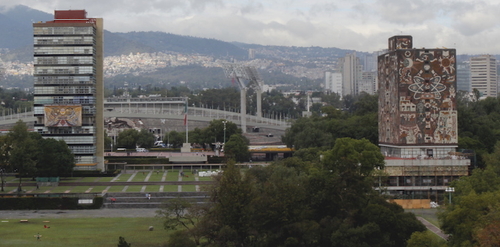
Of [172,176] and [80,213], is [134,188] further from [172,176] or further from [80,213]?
[172,176]

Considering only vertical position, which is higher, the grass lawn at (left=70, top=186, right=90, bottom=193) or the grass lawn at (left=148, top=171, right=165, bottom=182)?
the grass lawn at (left=148, top=171, right=165, bottom=182)

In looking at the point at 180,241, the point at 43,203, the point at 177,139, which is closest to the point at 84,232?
the point at 180,241

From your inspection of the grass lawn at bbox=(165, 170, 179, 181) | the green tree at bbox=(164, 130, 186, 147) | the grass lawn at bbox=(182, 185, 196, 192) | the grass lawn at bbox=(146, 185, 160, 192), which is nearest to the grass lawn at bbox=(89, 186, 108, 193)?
the grass lawn at bbox=(146, 185, 160, 192)

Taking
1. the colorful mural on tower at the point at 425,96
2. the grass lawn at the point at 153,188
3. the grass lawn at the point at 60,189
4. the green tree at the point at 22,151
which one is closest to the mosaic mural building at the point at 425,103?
the colorful mural on tower at the point at 425,96

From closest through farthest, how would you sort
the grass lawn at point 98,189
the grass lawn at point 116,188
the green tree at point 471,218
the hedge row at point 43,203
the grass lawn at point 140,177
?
the green tree at point 471,218, the hedge row at point 43,203, the grass lawn at point 98,189, the grass lawn at point 116,188, the grass lawn at point 140,177

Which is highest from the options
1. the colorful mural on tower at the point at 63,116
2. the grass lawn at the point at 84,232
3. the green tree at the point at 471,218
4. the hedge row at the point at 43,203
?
the colorful mural on tower at the point at 63,116

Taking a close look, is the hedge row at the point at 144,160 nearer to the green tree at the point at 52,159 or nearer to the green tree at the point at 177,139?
the green tree at the point at 52,159

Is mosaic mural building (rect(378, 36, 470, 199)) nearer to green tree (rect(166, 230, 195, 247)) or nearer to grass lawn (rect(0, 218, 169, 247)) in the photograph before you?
grass lawn (rect(0, 218, 169, 247))
